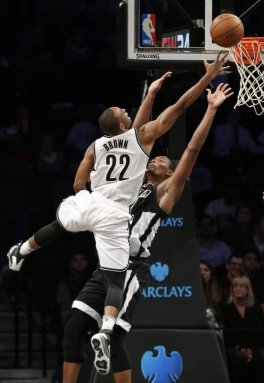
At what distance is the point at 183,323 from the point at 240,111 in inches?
225

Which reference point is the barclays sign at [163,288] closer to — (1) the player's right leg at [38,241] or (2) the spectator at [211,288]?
(2) the spectator at [211,288]

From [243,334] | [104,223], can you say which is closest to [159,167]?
[104,223]

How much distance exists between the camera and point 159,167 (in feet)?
36.7

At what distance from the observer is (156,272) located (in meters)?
12.5

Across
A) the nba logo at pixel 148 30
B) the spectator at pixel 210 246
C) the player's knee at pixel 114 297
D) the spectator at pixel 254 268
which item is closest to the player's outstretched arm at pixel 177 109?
the player's knee at pixel 114 297

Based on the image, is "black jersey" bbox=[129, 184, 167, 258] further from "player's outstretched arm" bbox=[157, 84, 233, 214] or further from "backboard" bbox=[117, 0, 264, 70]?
"backboard" bbox=[117, 0, 264, 70]

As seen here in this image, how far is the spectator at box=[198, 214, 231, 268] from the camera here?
15805 millimetres

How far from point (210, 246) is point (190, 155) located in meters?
5.26

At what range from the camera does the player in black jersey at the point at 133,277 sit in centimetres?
1049

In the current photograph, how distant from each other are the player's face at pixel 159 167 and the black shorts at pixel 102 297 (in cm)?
83

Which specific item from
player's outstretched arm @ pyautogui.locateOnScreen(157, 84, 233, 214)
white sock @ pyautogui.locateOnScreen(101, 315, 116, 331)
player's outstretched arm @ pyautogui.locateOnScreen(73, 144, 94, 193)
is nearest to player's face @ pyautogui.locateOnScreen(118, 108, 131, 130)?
player's outstretched arm @ pyautogui.locateOnScreen(73, 144, 94, 193)

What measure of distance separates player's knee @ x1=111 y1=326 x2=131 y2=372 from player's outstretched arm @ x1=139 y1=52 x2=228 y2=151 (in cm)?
147

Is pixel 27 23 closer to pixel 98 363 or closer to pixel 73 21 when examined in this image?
pixel 73 21

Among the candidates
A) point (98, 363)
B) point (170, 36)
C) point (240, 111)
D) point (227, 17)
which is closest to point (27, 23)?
point (240, 111)
